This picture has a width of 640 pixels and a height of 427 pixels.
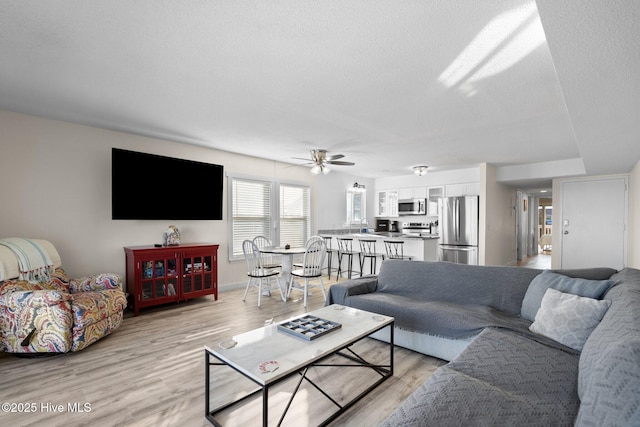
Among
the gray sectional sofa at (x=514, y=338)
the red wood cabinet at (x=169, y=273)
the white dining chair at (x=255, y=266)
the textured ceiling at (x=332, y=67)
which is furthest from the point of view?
the white dining chair at (x=255, y=266)

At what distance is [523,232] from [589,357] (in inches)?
359

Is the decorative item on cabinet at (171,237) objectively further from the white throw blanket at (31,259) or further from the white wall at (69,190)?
the white throw blanket at (31,259)

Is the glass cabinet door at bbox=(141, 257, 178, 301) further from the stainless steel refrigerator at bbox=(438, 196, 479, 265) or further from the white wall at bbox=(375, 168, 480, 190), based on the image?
the white wall at bbox=(375, 168, 480, 190)

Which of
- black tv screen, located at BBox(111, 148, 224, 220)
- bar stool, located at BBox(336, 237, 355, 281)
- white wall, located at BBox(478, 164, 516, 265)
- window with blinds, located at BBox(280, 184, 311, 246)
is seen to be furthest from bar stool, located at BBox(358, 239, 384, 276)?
black tv screen, located at BBox(111, 148, 224, 220)

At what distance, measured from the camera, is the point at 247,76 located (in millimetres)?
2521

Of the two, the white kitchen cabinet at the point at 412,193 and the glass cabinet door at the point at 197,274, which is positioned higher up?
the white kitchen cabinet at the point at 412,193

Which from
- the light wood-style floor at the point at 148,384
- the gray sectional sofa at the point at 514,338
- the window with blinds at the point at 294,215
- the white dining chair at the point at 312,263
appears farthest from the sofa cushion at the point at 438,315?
the window with blinds at the point at 294,215

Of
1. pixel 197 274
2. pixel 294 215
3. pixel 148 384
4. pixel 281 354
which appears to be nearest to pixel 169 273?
pixel 197 274

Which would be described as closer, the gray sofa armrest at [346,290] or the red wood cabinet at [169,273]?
the gray sofa armrest at [346,290]

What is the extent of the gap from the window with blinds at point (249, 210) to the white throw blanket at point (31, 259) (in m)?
2.64

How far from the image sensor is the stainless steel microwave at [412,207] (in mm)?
7691

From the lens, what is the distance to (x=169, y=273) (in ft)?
13.9

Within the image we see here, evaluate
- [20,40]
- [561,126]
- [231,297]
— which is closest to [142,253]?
[231,297]

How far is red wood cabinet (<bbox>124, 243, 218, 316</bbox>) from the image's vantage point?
3.95 meters
